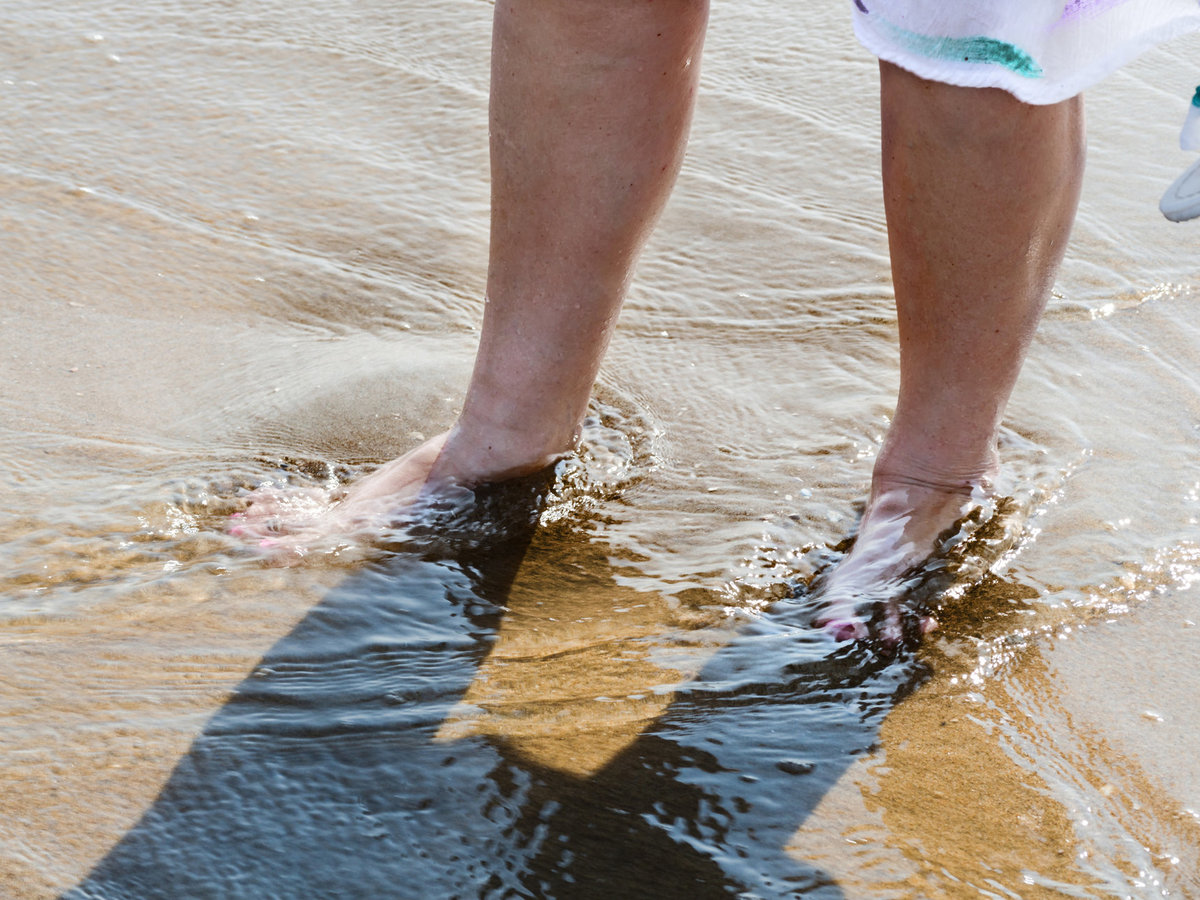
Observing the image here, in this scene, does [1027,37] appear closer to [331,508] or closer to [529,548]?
[529,548]

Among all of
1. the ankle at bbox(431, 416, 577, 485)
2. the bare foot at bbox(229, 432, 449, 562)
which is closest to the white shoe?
the ankle at bbox(431, 416, 577, 485)

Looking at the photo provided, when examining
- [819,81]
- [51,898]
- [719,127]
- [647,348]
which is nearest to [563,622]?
[51,898]

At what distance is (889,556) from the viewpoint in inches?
62.1

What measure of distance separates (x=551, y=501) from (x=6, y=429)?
792 mm

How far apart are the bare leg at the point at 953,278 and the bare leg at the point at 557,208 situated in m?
0.30

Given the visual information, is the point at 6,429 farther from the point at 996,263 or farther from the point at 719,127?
the point at 719,127

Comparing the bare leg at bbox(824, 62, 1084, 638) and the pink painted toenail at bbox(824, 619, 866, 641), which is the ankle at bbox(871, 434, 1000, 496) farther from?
the pink painted toenail at bbox(824, 619, 866, 641)

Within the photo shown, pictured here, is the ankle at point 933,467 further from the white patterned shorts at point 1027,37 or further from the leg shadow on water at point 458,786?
the white patterned shorts at point 1027,37

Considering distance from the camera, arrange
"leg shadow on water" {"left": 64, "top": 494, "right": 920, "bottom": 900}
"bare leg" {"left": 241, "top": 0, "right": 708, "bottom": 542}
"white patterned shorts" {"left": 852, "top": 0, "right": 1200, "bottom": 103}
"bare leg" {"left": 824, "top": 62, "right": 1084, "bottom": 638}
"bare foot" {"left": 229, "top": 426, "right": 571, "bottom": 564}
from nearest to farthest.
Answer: "leg shadow on water" {"left": 64, "top": 494, "right": 920, "bottom": 900} → "white patterned shorts" {"left": 852, "top": 0, "right": 1200, "bottom": 103} → "bare leg" {"left": 824, "top": 62, "right": 1084, "bottom": 638} → "bare leg" {"left": 241, "top": 0, "right": 708, "bottom": 542} → "bare foot" {"left": 229, "top": 426, "right": 571, "bottom": 564}

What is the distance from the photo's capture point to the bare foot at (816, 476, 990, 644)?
148cm

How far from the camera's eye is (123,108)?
107 inches

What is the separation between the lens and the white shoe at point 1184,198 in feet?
4.31

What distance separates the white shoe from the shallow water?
483 millimetres

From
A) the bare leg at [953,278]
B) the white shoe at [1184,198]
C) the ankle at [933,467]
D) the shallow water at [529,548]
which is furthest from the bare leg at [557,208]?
the white shoe at [1184,198]
